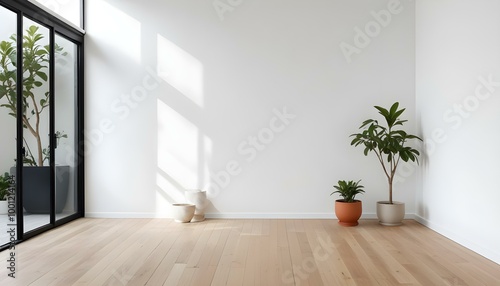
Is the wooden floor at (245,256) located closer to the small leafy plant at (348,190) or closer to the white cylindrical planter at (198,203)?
the white cylindrical planter at (198,203)

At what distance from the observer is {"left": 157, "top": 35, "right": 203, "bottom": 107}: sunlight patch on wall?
4969mm

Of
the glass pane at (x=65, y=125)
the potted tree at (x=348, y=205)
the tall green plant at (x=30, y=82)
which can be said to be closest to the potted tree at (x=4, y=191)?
the tall green plant at (x=30, y=82)

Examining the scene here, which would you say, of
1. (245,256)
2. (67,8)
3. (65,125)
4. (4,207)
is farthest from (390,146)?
(67,8)

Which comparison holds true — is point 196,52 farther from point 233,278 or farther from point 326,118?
point 233,278

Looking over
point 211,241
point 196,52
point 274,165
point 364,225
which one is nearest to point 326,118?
point 274,165

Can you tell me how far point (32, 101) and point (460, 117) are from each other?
11.8 ft

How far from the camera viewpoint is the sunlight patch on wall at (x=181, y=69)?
4.97 metres

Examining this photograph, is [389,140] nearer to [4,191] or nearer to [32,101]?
[32,101]

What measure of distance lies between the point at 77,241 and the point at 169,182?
1318 mm

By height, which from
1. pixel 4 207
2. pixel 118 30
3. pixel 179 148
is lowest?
pixel 4 207

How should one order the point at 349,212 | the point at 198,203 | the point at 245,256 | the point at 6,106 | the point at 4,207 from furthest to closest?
the point at 198,203, the point at 349,212, the point at 4,207, the point at 6,106, the point at 245,256

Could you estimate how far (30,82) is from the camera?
4.00 metres

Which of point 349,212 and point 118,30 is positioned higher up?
point 118,30

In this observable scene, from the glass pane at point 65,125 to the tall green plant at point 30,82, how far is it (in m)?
0.25
